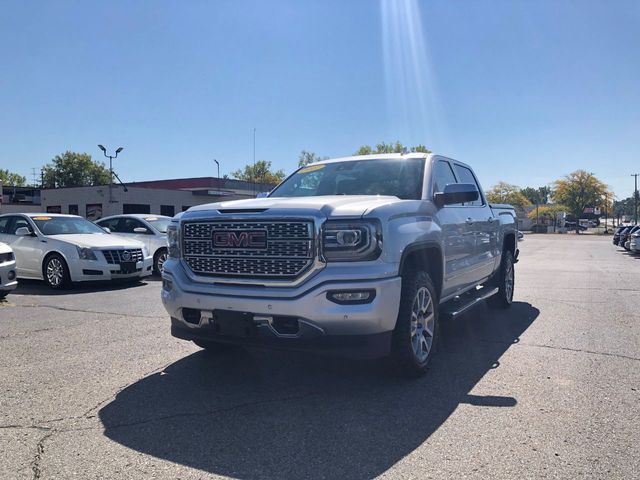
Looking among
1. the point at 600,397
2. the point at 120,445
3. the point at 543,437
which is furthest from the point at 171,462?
the point at 600,397

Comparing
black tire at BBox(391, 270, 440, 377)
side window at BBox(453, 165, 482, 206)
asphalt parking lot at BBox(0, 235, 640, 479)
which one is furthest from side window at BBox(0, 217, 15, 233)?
black tire at BBox(391, 270, 440, 377)

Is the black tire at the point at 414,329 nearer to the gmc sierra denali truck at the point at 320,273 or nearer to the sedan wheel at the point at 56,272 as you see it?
the gmc sierra denali truck at the point at 320,273

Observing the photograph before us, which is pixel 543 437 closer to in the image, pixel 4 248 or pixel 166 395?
pixel 166 395

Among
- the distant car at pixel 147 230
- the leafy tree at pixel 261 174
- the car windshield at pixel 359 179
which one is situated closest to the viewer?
the car windshield at pixel 359 179

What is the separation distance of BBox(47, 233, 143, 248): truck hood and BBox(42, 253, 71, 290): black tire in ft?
1.28

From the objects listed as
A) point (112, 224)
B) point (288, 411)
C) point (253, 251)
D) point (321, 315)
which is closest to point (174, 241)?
point (253, 251)

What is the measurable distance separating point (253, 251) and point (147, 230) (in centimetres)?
993

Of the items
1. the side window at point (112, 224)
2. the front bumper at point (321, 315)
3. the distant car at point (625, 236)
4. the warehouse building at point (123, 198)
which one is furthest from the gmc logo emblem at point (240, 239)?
the warehouse building at point (123, 198)

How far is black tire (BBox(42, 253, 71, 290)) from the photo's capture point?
33.9 ft

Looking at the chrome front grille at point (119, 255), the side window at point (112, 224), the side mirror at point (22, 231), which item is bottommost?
the chrome front grille at point (119, 255)

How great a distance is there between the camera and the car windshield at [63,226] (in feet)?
36.1

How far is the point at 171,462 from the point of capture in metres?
2.98

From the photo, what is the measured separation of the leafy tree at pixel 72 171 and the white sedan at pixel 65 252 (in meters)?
82.6

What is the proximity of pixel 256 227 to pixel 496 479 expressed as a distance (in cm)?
234
